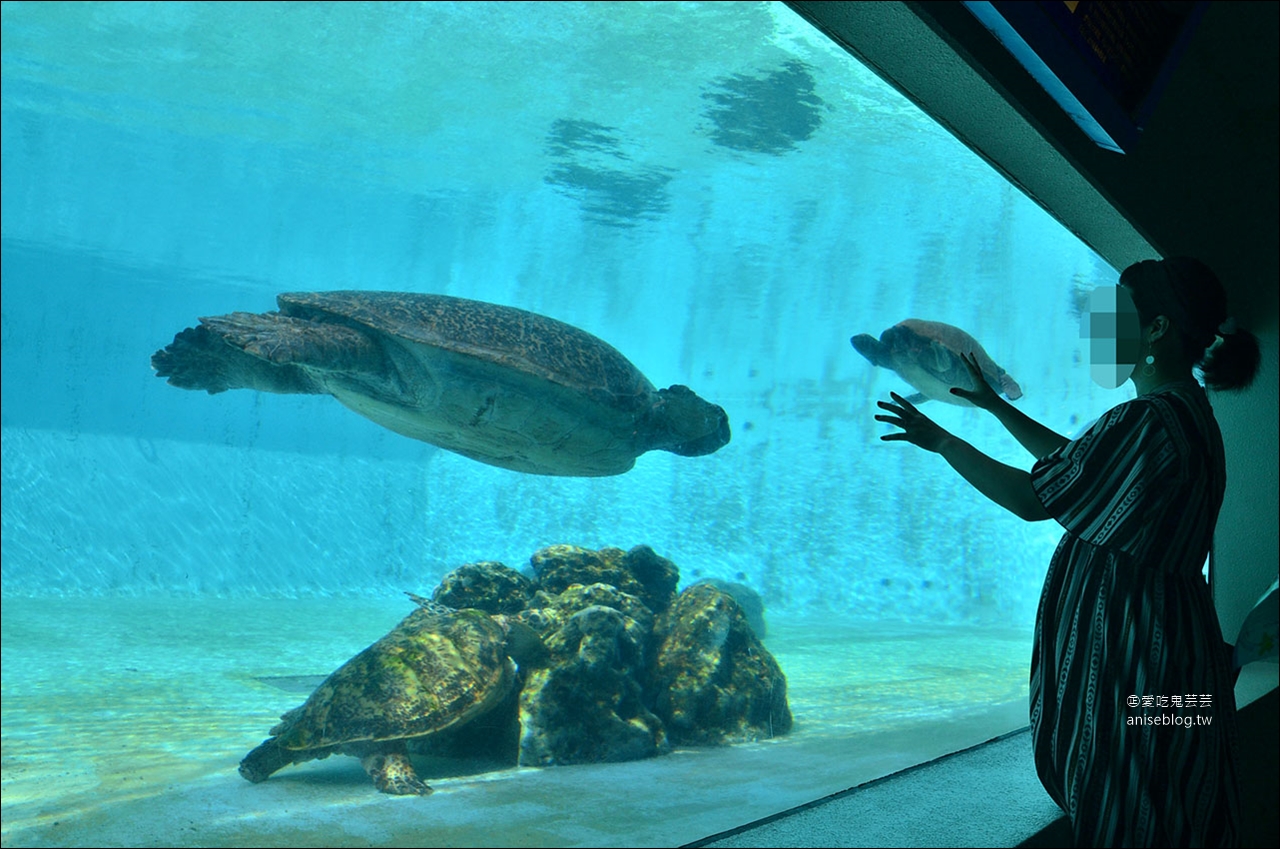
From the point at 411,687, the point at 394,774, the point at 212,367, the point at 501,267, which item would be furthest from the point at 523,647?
the point at 501,267

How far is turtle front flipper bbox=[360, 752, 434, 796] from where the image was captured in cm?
292

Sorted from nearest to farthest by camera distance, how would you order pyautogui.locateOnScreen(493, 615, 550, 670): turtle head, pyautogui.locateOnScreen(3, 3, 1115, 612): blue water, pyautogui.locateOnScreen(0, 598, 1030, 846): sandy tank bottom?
pyautogui.locateOnScreen(0, 598, 1030, 846): sandy tank bottom → pyautogui.locateOnScreen(493, 615, 550, 670): turtle head → pyautogui.locateOnScreen(3, 3, 1115, 612): blue water

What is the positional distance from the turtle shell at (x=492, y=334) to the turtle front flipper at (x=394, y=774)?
7.62ft

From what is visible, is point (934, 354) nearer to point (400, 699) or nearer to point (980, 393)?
point (980, 393)

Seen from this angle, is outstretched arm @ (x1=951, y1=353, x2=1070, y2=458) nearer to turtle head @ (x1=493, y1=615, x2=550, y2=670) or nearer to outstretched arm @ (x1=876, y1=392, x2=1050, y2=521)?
outstretched arm @ (x1=876, y1=392, x2=1050, y2=521)

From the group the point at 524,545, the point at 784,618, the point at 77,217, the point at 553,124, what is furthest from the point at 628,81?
the point at 77,217

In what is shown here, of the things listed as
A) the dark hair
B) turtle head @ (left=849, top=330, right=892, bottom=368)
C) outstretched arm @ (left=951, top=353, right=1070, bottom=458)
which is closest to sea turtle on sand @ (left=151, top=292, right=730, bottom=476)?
turtle head @ (left=849, top=330, right=892, bottom=368)

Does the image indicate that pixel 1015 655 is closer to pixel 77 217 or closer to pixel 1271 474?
pixel 1271 474

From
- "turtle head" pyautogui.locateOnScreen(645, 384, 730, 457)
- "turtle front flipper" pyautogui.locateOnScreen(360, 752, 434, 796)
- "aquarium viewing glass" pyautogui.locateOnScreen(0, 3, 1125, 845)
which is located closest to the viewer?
"turtle front flipper" pyautogui.locateOnScreen(360, 752, 434, 796)

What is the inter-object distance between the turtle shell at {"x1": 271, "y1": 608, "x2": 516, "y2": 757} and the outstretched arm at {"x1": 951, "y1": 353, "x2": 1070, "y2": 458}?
9.65ft

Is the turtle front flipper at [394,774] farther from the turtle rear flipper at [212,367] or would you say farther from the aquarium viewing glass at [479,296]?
the turtle rear flipper at [212,367]

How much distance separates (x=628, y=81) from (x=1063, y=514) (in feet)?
58.7

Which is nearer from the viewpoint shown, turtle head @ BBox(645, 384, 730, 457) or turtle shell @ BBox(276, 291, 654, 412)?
turtle shell @ BBox(276, 291, 654, 412)

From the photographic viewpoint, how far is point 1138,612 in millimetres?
1706
